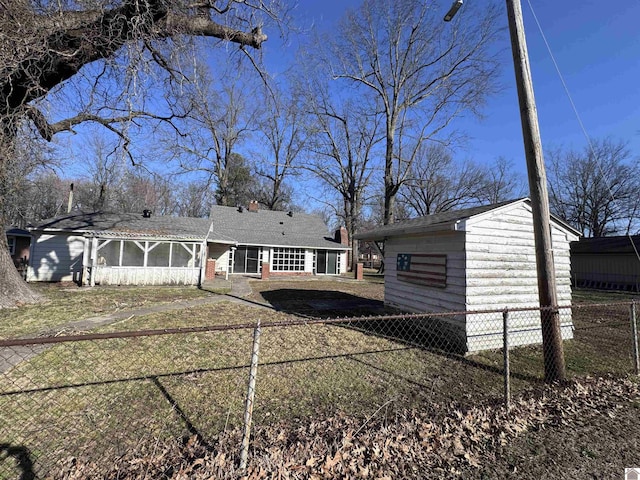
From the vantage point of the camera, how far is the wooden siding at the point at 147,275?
14.0 meters

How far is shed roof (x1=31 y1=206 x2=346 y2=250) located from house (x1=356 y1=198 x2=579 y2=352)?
12528mm

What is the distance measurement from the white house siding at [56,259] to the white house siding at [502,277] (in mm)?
17549

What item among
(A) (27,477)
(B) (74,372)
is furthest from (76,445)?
(B) (74,372)

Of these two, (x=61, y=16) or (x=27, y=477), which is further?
(x=61, y=16)

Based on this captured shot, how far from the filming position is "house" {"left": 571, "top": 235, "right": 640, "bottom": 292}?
1984 cm

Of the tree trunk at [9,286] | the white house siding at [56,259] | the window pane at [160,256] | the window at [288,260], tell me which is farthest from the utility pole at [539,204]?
the window at [288,260]

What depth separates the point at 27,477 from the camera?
2.46 metres

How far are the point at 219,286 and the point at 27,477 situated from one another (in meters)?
13.1

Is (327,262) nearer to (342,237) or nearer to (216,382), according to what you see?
(342,237)

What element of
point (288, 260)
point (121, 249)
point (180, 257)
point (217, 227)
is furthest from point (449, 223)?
point (217, 227)

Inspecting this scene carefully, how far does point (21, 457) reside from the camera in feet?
8.87

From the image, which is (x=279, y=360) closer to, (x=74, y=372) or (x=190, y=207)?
(x=74, y=372)

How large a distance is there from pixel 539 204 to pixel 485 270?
2235mm

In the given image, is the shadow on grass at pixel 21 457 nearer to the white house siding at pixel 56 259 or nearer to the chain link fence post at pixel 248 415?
the chain link fence post at pixel 248 415
